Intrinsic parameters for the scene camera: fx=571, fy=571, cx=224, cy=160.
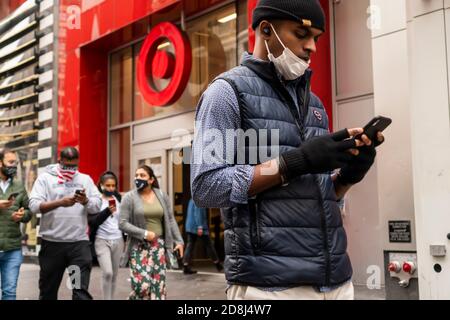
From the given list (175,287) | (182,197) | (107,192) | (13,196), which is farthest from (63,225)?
(182,197)

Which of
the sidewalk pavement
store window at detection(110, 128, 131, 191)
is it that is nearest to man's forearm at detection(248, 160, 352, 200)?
the sidewalk pavement

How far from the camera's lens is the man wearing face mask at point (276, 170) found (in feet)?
5.87

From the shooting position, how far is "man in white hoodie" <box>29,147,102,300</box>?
5.81 m

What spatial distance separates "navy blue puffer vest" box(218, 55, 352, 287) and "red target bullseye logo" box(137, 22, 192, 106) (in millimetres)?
8087

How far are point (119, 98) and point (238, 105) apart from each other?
1091 centimetres

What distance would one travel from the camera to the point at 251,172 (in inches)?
70.4

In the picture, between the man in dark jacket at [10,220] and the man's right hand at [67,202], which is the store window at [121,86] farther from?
the man's right hand at [67,202]

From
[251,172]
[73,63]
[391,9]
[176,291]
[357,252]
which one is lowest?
[176,291]

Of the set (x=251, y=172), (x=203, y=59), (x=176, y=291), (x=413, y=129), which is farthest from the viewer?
(x=203, y=59)

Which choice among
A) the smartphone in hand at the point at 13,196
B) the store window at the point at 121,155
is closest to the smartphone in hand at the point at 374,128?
the smartphone in hand at the point at 13,196

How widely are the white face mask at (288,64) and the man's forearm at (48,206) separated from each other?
4.19 meters

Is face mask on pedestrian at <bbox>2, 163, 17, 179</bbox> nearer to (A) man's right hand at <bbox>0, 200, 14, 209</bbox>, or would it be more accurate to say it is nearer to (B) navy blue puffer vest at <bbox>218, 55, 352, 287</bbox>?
(A) man's right hand at <bbox>0, 200, 14, 209</bbox>

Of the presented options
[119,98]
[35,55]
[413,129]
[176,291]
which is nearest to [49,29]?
[35,55]

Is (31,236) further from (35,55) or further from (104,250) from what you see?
(104,250)
